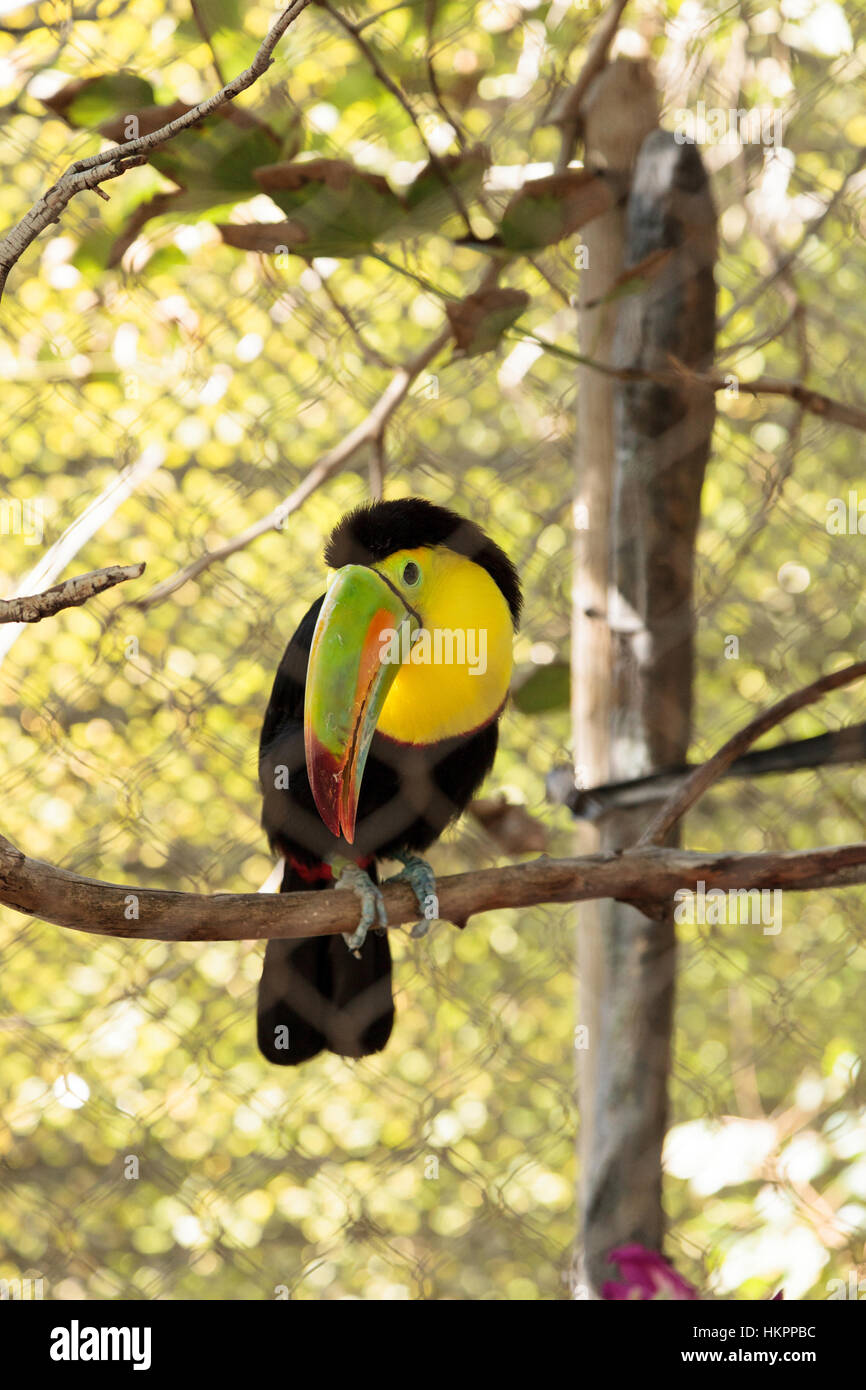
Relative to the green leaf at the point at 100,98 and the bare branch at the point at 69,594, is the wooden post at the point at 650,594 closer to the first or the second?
the green leaf at the point at 100,98

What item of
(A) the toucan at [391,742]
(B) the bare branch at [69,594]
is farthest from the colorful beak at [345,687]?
(B) the bare branch at [69,594]

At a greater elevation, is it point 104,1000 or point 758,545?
point 758,545

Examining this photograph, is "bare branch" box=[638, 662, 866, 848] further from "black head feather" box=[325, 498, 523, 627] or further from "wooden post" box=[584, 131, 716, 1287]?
"black head feather" box=[325, 498, 523, 627]

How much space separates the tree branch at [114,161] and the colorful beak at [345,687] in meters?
0.40

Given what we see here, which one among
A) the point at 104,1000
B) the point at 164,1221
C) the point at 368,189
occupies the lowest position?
the point at 164,1221

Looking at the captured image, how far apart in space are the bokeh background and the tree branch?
400mm

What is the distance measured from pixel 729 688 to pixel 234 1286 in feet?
3.67

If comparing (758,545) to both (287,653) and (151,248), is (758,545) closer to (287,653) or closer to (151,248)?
(287,653)

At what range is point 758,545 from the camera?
5.79 feet

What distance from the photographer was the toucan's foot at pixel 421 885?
2.94ft

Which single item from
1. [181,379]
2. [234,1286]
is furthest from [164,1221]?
[181,379]

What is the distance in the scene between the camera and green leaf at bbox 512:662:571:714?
128cm
